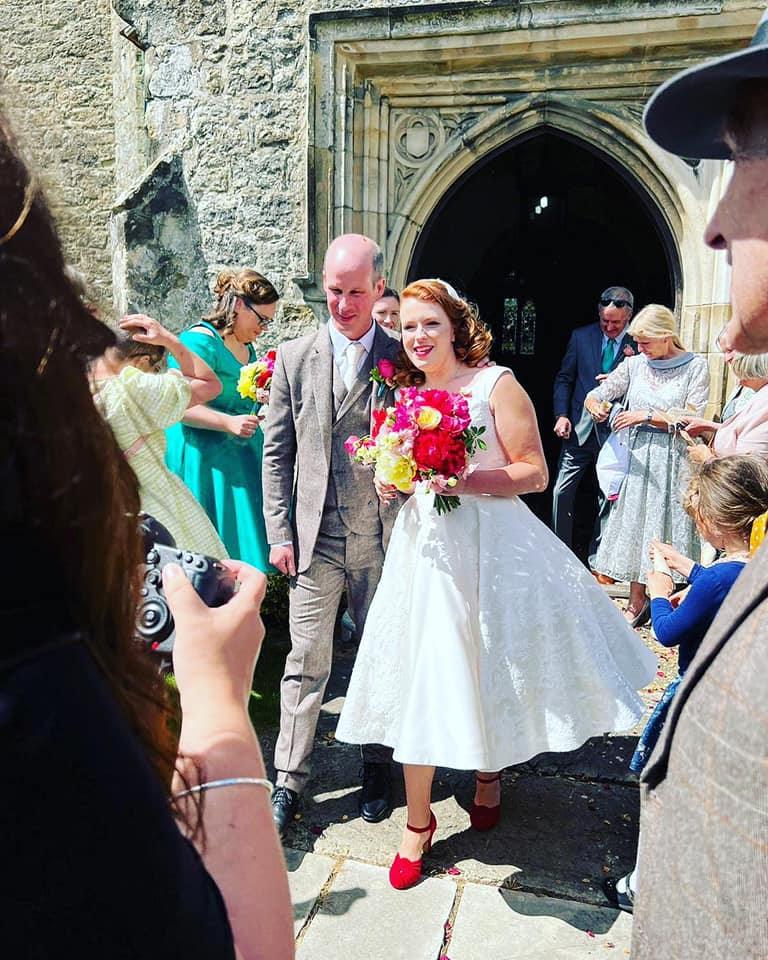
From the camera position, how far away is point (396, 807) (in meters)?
3.27

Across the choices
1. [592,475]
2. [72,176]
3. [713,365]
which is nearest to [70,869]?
[713,365]

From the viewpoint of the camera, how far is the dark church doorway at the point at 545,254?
10.7m

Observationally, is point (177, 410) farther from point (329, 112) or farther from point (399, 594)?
point (329, 112)

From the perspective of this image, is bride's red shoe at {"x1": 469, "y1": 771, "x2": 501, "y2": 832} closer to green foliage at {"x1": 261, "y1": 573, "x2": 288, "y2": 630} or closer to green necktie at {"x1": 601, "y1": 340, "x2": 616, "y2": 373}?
green foliage at {"x1": 261, "y1": 573, "x2": 288, "y2": 630}

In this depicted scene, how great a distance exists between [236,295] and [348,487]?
165 centimetres

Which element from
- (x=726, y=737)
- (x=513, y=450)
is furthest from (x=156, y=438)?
(x=726, y=737)

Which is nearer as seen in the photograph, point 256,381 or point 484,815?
point 484,815

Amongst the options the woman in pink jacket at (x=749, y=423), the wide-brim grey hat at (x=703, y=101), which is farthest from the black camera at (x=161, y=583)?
the woman in pink jacket at (x=749, y=423)

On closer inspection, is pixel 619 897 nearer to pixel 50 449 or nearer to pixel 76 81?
pixel 50 449

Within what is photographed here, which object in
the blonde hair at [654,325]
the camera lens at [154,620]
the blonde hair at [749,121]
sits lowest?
the camera lens at [154,620]

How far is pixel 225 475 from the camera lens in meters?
4.28

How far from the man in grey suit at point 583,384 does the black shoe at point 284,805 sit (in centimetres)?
384

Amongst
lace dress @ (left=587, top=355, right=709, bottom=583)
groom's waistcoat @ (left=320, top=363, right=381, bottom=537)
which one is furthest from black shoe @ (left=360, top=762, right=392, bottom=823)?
lace dress @ (left=587, top=355, right=709, bottom=583)

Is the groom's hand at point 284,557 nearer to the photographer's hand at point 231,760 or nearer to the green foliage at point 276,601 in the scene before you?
the green foliage at point 276,601
